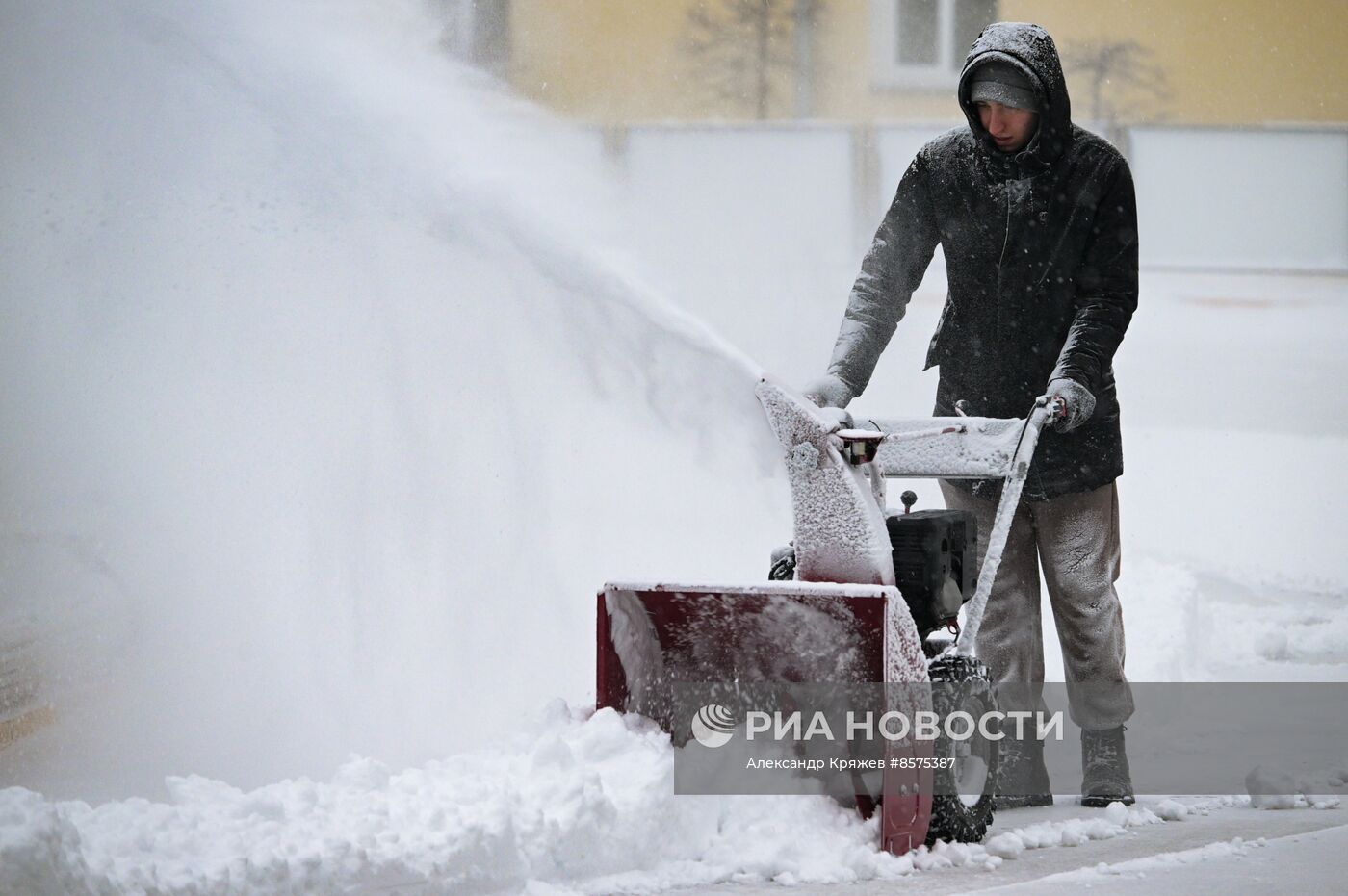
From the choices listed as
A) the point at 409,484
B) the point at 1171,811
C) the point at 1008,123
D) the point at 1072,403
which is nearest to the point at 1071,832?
the point at 1171,811

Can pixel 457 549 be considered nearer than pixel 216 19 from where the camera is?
No

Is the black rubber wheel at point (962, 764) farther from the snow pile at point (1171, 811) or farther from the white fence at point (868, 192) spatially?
the white fence at point (868, 192)

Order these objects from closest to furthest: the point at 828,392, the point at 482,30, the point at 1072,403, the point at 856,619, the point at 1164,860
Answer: the point at 856,619 → the point at 1164,860 → the point at 1072,403 → the point at 828,392 → the point at 482,30

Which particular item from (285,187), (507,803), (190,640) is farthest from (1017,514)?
(285,187)

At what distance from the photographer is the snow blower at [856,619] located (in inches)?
135

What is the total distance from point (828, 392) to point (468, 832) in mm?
1737

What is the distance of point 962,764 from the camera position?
3746 mm

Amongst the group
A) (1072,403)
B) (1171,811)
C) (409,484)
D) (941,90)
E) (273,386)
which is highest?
(941,90)

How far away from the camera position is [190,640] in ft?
19.0

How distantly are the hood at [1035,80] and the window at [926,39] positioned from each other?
437 cm

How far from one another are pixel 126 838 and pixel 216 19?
3.55m

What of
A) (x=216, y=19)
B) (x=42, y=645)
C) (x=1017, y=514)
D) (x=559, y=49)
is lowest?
(x=42, y=645)

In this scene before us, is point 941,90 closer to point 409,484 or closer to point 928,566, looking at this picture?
point 409,484

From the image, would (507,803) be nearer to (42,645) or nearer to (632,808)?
(632,808)
